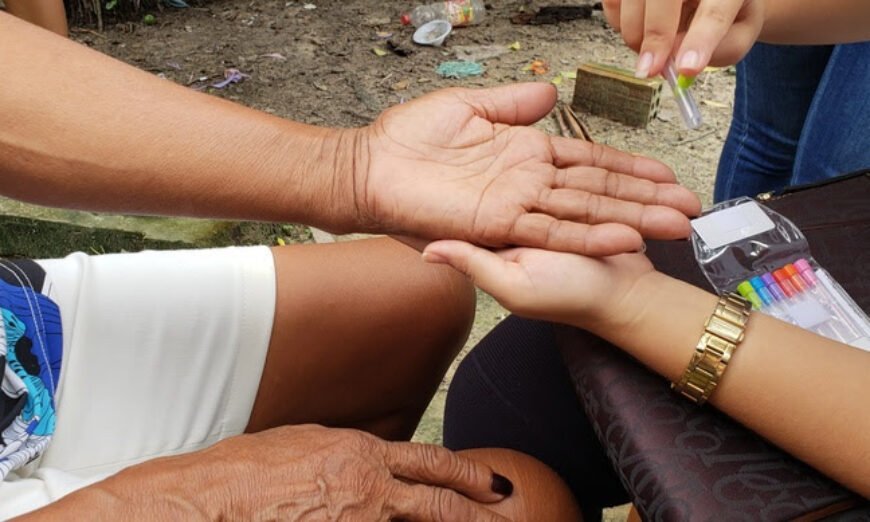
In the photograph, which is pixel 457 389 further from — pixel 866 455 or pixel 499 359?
pixel 866 455

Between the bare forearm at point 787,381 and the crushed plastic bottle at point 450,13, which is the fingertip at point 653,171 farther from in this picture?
the crushed plastic bottle at point 450,13

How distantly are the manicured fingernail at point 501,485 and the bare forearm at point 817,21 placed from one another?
879mm

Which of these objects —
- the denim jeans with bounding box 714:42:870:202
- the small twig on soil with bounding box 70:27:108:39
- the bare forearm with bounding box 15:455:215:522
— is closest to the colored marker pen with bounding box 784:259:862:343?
the denim jeans with bounding box 714:42:870:202

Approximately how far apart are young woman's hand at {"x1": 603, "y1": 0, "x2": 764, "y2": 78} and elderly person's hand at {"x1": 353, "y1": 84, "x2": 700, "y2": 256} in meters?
0.17

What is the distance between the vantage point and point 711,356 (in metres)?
0.96

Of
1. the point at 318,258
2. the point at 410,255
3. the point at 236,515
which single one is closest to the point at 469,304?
the point at 410,255

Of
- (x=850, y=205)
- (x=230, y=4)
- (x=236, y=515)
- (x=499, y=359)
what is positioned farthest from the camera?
(x=230, y=4)

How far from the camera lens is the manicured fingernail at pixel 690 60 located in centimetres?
110

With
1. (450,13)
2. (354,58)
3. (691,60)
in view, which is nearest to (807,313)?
(691,60)

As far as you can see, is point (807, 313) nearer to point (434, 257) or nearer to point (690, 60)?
point (690, 60)

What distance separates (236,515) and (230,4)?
4042 mm

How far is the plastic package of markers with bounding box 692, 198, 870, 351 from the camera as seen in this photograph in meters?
1.06

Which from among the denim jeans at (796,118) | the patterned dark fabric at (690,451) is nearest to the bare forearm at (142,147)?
the patterned dark fabric at (690,451)

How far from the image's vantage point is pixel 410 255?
1.45 meters
